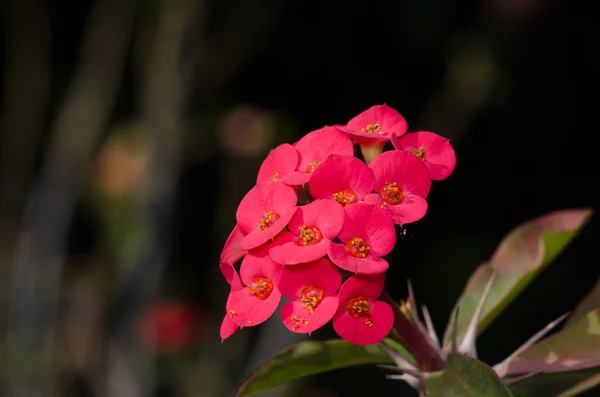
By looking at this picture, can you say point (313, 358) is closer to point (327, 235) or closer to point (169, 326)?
point (327, 235)

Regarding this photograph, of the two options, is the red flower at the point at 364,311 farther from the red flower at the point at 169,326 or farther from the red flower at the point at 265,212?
the red flower at the point at 169,326

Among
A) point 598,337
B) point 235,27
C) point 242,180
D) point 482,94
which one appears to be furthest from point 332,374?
point 598,337

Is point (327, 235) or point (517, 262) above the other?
point (327, 235)

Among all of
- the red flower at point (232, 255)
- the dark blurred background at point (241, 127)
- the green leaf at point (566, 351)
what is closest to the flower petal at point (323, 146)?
the red flower at point (232, 255)

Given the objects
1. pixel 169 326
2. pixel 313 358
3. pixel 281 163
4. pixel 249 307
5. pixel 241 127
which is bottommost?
pixel 169 326

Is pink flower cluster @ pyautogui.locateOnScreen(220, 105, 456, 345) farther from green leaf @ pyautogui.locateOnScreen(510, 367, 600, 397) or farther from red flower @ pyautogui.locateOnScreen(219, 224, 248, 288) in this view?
green leaf @ pyautogui.locateOnScreen(510, 367, 600, 397)

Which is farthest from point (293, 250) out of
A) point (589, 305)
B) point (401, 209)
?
point (589, 305)

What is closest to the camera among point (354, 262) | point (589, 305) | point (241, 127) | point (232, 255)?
point (354, 262)

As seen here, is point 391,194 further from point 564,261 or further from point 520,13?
point 564,261
